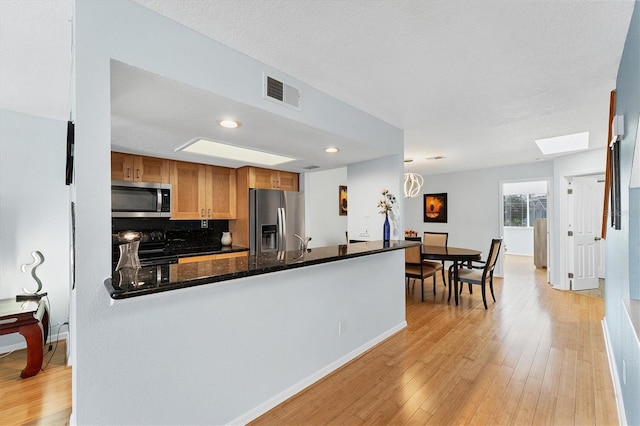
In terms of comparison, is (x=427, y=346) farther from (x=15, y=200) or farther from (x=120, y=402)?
(x=15, y=200)

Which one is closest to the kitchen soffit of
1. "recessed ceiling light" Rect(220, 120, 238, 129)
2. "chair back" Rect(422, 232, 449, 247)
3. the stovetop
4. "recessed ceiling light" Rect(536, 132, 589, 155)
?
"recessed ceiling light" Rect(220, 120, 238, 129)

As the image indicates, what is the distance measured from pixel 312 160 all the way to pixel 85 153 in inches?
99.9

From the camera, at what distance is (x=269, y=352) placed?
2025 millimetres

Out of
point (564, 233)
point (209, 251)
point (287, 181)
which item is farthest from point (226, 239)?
point (564, 233)

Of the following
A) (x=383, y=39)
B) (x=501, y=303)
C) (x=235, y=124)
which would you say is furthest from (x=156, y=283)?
(x=501, y=303)

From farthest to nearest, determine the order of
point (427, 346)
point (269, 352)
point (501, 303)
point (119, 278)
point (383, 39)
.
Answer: point (501, 303)
point (427, 346)
point (269, 352)
point (383, 39)
point (119, 278)

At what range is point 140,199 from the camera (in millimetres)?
3354

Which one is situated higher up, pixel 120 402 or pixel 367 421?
pixel 120 402

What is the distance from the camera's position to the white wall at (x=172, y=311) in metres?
1.29

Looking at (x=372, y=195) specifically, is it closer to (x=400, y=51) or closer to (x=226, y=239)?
(x=400, y=51)

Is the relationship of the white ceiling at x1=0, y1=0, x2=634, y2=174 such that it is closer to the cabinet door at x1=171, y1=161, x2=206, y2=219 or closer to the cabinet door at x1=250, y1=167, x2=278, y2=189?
the cabinet door at x1=171, y1=161, x2=206, y2=219

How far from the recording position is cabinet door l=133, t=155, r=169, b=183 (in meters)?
3.43

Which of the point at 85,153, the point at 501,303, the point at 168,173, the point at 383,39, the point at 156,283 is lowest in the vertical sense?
the point at 501,303

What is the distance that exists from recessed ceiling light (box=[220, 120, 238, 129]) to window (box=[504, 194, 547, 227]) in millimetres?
9618
